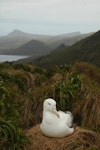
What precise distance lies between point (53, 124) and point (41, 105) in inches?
86.8

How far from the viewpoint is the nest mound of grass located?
745cm

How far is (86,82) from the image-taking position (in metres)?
10.5

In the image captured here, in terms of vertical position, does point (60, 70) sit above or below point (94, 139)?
above

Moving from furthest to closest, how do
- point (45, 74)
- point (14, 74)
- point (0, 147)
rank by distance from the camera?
point (45, 74) < point (14, 74) < point (0, 147)

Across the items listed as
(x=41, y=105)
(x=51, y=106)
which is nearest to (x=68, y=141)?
(x=51, y=106)

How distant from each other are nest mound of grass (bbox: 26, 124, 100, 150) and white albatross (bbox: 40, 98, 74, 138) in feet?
0.34

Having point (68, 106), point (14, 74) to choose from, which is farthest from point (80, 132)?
point (14, 74)

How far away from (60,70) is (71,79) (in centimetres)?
213

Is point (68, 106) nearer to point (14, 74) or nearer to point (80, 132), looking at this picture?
point (80, 132)

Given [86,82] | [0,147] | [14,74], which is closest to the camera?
[0,147]

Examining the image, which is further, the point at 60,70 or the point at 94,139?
the point at 60,70

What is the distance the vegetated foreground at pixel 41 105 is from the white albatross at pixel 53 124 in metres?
0.11

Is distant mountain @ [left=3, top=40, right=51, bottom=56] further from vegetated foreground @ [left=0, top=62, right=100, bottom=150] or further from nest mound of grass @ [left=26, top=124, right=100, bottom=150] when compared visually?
nest mound of grass @ [left=26, top=124, right=100, bottom=150]

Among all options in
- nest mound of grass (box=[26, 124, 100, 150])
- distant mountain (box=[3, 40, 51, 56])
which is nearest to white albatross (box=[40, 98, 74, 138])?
nest mound of grass (box=[26, 124, 100, 150])
